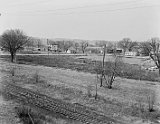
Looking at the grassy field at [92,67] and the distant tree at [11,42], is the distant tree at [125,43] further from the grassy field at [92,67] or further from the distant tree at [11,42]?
the distant tree at [11,42]

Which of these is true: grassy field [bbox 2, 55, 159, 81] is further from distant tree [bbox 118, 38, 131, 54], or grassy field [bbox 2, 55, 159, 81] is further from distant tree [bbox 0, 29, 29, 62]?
distant tree [bbox 118, 38, 131, 54]

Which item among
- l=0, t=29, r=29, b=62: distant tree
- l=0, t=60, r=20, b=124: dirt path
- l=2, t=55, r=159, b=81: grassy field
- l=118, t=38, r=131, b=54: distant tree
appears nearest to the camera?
l=0, t=60, r=20, b=124: dirt path

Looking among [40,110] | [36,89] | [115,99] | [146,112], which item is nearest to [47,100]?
[40,110]

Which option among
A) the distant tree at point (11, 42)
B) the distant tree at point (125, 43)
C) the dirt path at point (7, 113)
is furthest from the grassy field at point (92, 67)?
the distant tree at point (125, 43)

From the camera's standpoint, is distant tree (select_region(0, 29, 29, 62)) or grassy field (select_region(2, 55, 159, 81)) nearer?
grassy field (select_region(2, 55, 159, 81))

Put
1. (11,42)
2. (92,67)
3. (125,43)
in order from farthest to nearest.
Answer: (125,43) < (11,42) < (92,67)

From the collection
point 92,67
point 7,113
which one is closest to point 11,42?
point 92,67

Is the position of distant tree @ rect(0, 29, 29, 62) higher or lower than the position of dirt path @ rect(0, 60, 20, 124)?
higher

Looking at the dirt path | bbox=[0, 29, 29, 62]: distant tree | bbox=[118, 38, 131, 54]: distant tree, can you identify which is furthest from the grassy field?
bbox=[118, 38, 131, 54]: distant tree

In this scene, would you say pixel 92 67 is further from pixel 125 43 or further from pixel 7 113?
pixel 125 43

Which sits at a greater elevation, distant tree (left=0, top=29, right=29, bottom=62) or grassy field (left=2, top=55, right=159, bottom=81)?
distant tree (left=0, top=29, right=29, bottom=62)

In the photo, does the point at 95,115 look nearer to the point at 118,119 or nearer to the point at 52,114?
the point at 118,119

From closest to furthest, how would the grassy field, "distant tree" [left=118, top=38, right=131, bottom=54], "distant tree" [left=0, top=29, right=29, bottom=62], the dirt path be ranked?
the dirt path
the grassy field
"distant tree" [left=0, top=29, right=29, bottom=62]
"distant tree" [left=118, top=38, right=131, bottom=54]

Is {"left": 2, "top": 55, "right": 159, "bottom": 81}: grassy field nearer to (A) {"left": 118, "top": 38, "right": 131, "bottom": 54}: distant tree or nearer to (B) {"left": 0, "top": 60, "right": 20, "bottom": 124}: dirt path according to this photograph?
(B) {"left": 0, "top": 60, "right": 20, "bottom": 124}: dirt path
